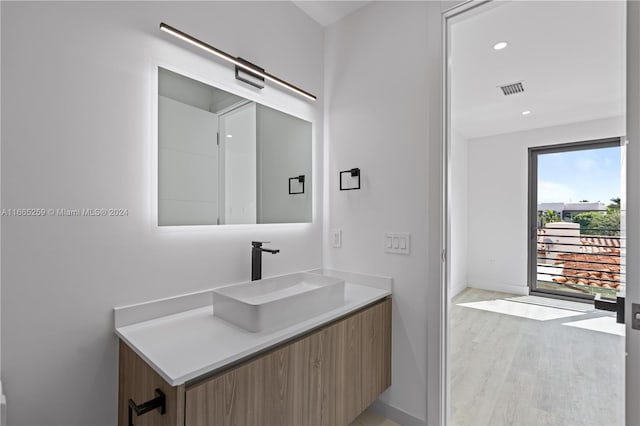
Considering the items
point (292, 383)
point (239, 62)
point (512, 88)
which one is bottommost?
point (292, 383)

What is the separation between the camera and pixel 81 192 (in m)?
1.09

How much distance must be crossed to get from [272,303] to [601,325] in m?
3.84

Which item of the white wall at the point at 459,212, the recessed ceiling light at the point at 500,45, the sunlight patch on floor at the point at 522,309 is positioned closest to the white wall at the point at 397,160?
the recessed ceiling light at the point at 500,45

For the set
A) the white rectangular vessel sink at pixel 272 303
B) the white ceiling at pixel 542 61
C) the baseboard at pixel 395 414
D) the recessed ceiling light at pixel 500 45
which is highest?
the recessed ceiling light at pixel 500 45

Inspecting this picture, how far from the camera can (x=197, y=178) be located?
55.5 inches

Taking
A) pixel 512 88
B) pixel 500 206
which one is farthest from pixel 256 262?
pixel 500 206

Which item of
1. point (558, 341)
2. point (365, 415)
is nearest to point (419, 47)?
point (365, 415)

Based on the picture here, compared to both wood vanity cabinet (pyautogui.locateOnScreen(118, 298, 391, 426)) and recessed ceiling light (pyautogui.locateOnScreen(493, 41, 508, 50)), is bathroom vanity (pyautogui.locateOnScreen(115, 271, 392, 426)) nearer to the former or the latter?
wood vanity cabinet (pyautogui.locateOnScreen(118, 298, 391, 426))

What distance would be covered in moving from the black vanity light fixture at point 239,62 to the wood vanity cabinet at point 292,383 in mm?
1263

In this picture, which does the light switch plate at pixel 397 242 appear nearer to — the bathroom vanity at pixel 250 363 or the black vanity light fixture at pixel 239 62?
the bathroom vanity at pixel 250 363

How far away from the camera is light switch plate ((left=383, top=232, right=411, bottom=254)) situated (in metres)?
1.66

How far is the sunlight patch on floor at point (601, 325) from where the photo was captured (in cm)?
300

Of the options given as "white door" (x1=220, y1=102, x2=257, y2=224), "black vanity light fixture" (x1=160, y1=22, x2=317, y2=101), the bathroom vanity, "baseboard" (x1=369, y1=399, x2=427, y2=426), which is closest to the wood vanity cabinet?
the bathroom vanity

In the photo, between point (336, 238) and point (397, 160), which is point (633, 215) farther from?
point (336, 238)
